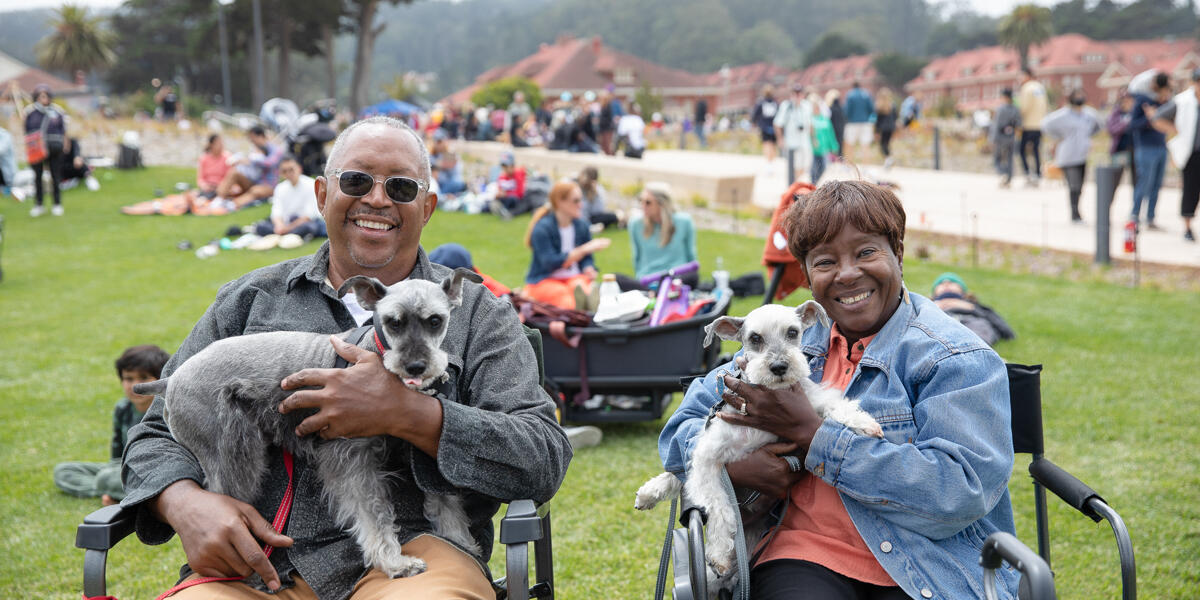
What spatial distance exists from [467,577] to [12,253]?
57.7ft

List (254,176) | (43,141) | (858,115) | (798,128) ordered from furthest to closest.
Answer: (858,115), (254,176), (798,128), (43,141)

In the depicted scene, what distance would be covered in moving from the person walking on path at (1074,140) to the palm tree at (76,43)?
7954cm

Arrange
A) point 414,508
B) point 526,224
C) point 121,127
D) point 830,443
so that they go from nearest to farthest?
point 830,443 → point 414,508 → point 526,224 → point 121,127

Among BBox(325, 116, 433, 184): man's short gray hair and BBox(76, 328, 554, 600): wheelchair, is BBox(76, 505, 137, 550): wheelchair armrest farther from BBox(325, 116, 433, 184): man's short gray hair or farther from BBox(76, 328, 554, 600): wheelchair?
BBox(325, 116, 433, 184): man's short gray hair

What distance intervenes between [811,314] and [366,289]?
1.53m

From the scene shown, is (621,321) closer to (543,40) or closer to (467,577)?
(467,577)

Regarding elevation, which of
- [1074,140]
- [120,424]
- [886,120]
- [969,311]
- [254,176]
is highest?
[886,120]

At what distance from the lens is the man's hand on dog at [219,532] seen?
267 centimetres

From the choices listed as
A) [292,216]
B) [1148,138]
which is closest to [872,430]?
[1148,138]

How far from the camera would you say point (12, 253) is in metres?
16.5

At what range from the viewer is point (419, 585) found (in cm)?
269

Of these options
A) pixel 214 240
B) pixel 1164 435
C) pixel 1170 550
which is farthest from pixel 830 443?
pixel 214 240

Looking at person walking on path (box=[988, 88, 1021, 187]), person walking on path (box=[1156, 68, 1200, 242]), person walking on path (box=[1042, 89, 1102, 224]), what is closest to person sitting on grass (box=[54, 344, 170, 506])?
person walking on path (box=[1156, 68, 1200, 242])

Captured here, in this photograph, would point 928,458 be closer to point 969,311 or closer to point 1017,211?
point 969,311
